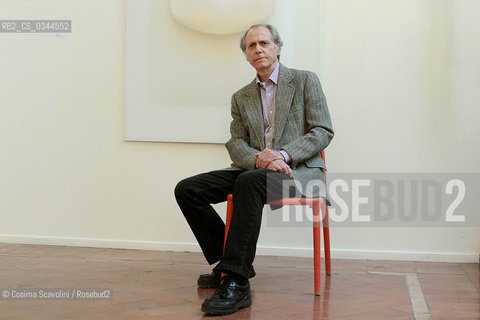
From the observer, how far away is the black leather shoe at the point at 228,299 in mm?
2039

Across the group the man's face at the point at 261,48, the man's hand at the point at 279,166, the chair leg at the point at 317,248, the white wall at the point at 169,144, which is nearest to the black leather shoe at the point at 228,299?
the chair leg at the point at 317,248

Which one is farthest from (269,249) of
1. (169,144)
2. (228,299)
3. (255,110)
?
(228,299)

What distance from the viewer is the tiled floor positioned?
2.07 metres

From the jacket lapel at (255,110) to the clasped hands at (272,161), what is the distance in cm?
14

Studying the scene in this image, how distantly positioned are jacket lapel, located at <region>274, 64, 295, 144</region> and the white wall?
0.63m

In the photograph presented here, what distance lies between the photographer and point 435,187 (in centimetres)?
317

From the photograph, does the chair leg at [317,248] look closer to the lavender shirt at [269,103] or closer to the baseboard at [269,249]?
the lavender shirt at [269,103]

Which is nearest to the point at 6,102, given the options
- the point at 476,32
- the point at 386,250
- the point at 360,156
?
the point at 360,156

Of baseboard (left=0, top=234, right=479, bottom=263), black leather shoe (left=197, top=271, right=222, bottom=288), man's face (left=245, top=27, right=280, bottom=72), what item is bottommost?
baseboard (left=0, top=234, right=479, bottom=263)

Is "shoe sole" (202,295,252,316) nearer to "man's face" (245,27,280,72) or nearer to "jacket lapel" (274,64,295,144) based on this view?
"jacket lapel" (274,64,295,144)

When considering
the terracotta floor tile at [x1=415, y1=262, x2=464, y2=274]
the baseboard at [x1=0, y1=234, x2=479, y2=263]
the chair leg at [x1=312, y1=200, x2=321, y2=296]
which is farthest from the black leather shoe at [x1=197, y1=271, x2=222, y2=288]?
the terracotta floor tile at [x1=415, y1=262, x2=464, y2=274]

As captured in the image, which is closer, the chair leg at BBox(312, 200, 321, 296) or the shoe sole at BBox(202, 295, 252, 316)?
the shoe sole at BBox(202, 295, 252, 316)

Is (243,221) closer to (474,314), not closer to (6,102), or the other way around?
(474,314)

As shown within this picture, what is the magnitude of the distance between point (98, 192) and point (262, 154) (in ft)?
4.79
